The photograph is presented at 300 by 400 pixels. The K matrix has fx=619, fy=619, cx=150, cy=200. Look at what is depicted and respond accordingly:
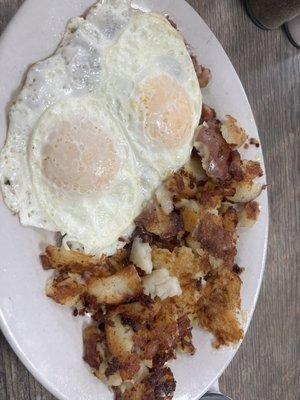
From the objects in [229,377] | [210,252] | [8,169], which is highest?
[8,169]

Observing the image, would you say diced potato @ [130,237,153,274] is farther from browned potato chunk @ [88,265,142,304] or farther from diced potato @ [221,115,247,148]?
diced potato @ [221,115,247,148]

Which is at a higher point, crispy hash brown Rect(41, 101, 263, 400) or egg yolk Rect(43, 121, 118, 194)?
egg yolk Rect(43, 121, 118, 194)

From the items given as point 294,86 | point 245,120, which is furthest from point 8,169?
point 294,86

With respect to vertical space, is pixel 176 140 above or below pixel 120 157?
below

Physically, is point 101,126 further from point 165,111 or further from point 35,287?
point 35,287

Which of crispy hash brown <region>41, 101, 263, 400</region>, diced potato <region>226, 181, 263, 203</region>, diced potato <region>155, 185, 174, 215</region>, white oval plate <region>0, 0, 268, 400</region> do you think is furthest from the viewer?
diced potato <region>226, 181, 263, 203</region>

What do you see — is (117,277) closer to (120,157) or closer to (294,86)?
(120,157)

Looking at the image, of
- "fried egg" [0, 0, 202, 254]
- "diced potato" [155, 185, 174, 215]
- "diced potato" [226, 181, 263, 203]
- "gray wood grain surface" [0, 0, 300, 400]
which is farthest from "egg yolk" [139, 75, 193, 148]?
"gray wood grain surface" [0, 0, 300, 400]
